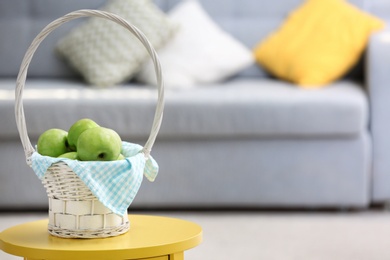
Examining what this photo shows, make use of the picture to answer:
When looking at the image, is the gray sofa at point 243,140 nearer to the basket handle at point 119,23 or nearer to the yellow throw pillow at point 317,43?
the yellow throw pillow at point 317,43

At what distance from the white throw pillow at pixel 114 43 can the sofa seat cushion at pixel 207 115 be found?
1.22ft

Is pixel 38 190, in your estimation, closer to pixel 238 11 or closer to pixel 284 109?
pixel 284 109

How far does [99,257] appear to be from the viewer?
1628mm

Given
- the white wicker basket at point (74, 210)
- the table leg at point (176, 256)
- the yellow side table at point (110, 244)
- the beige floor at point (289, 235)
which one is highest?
the white wicker basket at point (74, 210)

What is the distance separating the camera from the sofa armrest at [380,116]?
3.38 meters

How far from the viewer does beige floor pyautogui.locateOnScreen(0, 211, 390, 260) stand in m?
2.67

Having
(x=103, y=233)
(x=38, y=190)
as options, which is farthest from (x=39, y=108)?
(x=103, y=233)

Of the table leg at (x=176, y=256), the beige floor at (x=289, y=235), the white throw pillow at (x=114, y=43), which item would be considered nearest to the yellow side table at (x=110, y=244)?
the table leg at (x=176, y=256)

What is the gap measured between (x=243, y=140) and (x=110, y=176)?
1.66 m

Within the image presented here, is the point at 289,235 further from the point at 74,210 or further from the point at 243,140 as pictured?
the point at 74,210

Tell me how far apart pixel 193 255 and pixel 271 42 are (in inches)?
61.3

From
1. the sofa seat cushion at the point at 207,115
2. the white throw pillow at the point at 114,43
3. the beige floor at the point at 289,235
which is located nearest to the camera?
the beige floor at the point at 289,235

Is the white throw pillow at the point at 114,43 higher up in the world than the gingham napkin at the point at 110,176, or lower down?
higher up

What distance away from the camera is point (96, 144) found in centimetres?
172
